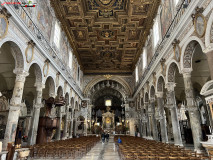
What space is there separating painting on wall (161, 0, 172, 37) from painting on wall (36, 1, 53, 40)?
895 cm

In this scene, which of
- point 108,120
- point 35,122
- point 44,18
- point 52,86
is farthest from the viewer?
point 108,120

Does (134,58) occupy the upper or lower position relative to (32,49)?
upper

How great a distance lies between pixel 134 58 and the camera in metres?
24.1

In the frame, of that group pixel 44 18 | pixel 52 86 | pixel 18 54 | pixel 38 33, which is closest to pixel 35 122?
pixel 52 86

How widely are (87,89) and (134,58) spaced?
380 inches

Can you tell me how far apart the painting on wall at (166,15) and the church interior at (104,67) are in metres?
0.09

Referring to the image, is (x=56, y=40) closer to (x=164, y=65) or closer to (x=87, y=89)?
(x=164, y=65)

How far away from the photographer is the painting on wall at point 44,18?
1107 centimetres

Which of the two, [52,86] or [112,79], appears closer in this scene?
[52,86]

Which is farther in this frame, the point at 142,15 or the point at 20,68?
the point at 142,15

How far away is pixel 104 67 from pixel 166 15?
661 inches

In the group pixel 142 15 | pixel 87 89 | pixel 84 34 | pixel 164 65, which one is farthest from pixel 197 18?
pixel 87 89

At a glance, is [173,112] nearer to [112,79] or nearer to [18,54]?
[18,54]

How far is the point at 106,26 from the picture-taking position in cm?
1731
